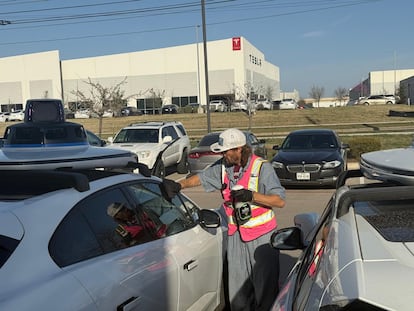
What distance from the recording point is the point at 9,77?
7962 cm

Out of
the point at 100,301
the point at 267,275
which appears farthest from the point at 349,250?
the point at 267,275

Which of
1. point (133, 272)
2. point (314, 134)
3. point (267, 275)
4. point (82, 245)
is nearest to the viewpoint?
point (82, 245)

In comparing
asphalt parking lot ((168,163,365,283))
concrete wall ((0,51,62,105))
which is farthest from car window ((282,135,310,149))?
concrete wall ((0,51,62,105))

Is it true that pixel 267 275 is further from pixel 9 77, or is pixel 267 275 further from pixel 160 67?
pixel 9 77

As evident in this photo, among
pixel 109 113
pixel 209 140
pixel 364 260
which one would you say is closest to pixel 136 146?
pixel 209 140

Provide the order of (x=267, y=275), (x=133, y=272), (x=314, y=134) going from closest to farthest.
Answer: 1. (x=133, y=272)
2. (x=267, y=275)
3. (x=314, y=134)

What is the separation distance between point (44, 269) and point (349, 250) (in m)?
1.41

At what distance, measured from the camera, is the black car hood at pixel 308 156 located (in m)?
12.2

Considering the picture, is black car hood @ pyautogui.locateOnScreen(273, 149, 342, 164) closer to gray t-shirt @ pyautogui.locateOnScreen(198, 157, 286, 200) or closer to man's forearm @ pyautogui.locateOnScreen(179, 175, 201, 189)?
man's forearm @ pyautogui.locateOnScreen(179, 175, 201, 189)

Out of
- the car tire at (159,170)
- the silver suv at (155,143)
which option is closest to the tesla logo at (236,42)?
the silver suv at (155,143)

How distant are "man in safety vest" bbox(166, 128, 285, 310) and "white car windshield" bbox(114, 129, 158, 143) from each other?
12155 mm

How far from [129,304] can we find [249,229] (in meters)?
1.42

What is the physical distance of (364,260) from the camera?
5.27 feet

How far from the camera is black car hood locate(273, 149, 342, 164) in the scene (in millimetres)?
12250
